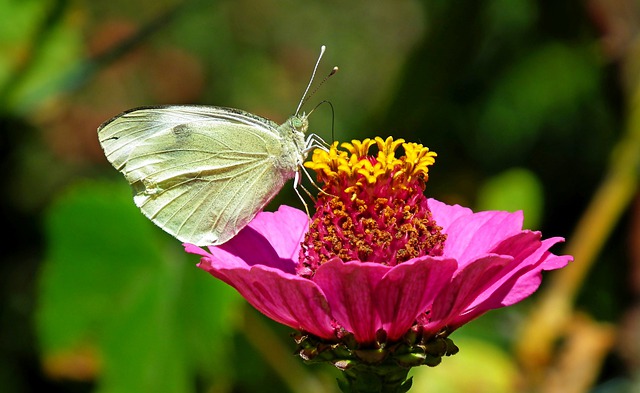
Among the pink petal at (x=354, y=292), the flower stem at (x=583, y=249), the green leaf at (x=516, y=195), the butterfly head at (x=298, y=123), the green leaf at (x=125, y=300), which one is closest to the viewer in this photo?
the pink petal at (x=354, y=292)

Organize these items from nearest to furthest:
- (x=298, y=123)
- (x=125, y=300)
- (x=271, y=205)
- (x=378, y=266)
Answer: (x=378, y=266), (x=298, y=123), (x=125, y=300), (x=271, y=205)

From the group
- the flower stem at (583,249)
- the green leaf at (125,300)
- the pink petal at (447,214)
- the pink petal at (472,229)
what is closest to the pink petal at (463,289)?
the pink petal at (472,229)

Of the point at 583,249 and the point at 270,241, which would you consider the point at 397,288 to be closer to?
the point at 270,241

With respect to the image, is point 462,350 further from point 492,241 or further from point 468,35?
point 492,241

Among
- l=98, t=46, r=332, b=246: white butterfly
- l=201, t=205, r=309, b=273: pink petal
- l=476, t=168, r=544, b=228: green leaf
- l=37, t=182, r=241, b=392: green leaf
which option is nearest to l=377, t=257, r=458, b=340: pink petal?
l=201, t=205, r=309, b=273: pink petal

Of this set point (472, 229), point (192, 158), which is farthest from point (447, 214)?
point (192, 158)

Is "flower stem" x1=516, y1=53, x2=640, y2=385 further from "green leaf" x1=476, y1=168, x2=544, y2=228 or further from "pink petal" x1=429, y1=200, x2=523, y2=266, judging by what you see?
"pink petal" x1=429, y1=200, x2=523, y2=266

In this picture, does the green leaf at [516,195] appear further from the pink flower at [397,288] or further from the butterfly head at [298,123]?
the pink flower at [397,288]
